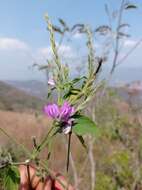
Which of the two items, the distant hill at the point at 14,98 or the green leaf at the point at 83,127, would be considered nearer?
the green leaf at the point at 83,127

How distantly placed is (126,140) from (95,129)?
19.7 ft

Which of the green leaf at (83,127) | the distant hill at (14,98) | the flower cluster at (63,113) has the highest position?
the flower cluster at (63,113)

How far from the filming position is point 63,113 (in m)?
0.74

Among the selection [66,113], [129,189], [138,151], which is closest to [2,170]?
[66,113]

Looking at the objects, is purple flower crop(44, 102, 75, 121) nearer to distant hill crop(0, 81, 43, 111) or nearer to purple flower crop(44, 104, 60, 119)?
purple flower crop(44, 104, 60, 119)

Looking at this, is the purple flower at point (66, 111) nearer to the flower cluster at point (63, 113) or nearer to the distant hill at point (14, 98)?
the flower cluster at point (63, 113)

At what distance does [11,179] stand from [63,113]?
116mm

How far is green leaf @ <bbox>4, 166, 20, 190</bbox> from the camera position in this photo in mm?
761

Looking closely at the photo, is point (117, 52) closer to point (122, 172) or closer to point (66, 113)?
point (122, 172)

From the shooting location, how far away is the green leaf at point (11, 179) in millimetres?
761

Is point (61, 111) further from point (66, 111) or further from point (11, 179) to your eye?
point (11, 179)

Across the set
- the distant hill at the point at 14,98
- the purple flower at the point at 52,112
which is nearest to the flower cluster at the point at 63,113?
the purple flower at the point at 52,112

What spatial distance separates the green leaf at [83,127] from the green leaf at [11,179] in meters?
0.10

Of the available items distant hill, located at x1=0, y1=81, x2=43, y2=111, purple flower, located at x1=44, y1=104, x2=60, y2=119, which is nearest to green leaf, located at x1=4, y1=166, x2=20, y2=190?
purple flower, located at x1=44, y1=104, x2=60, y2=119
